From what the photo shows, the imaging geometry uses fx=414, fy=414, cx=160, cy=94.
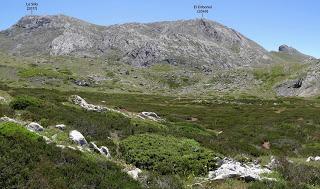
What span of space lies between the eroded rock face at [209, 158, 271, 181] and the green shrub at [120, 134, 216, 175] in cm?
72

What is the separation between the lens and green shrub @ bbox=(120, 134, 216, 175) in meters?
19.4

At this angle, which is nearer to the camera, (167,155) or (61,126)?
(167,155)

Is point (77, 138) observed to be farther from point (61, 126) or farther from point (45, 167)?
point (45, 167)

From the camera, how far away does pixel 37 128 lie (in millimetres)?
22109

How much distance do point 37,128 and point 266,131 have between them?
2484 centimetres

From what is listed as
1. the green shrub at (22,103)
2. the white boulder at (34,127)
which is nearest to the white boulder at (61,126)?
the white boulder at (34,127)

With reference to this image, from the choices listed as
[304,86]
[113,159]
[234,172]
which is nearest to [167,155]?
[113,159]

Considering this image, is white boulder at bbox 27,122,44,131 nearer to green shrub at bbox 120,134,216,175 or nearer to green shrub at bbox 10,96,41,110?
green shrub at bbox 120,134,216,175

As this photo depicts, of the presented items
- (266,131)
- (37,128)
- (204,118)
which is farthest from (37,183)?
(204,118)

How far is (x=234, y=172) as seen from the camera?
18000 millimetres

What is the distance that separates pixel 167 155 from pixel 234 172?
3.92 metres

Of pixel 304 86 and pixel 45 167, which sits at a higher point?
pixel 45 167

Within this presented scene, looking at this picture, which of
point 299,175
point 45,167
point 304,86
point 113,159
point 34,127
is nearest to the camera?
point 45,167

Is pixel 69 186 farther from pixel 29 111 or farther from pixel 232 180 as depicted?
pixel 29 111
